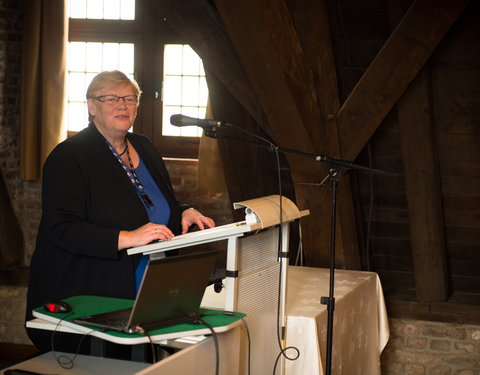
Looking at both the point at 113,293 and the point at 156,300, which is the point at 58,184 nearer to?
the point at 113,293

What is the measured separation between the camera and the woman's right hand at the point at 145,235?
241 centimetres

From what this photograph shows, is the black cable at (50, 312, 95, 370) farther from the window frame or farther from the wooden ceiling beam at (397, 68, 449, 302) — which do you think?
the window frame

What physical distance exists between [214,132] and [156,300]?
72 cm

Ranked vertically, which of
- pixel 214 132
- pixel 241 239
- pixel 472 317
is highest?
pixel 214 132

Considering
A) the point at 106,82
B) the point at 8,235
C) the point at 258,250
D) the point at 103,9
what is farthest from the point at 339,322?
the point at 103,9

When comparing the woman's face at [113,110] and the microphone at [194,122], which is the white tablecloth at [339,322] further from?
the woman's face at [113,110]

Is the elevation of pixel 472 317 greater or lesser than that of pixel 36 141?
lesser

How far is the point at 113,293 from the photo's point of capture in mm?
2670

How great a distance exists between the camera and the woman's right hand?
2.41 metres

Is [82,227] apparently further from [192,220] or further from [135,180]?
[192,220]

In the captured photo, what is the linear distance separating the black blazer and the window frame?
2497mm

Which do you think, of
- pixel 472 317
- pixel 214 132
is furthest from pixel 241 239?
pixel 472 317

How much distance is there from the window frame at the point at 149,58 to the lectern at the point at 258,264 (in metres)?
2.58

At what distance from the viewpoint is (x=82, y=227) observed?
101 inches
